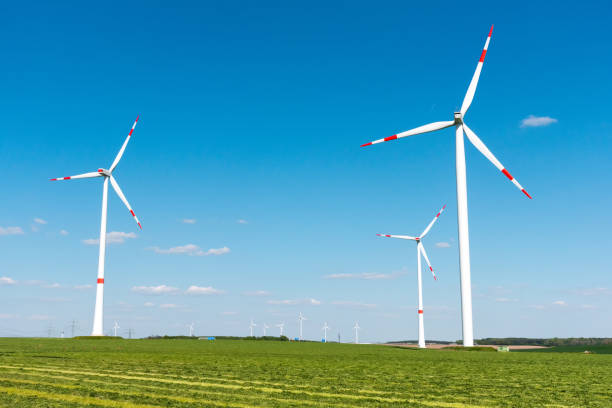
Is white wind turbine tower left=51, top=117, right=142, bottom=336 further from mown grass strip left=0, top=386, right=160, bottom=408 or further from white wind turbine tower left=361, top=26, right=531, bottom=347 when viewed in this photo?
mown grass strip left=0, top=386, right=160, bottom=408

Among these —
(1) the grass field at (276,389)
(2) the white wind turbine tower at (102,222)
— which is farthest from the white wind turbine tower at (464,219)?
(2) the white wind turbine tower at (102,222)

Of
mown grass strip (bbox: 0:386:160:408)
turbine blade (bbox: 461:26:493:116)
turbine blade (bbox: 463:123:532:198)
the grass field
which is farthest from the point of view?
turbine blade (bbox: 461:26:493:116)

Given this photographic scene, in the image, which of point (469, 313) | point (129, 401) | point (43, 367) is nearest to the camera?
point (129, 401)

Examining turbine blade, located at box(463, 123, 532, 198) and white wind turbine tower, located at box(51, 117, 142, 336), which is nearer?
turbine blade, located at box(463, 123, 532, 198)

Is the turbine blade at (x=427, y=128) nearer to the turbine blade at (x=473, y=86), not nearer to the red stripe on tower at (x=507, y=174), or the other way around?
the turbine blade at (x=473, y=86)

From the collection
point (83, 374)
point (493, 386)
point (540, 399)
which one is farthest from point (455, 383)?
point (83, 374)

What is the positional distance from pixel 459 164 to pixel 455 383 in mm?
42476

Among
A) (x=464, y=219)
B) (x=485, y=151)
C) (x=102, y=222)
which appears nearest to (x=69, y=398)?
(x=464, y=219)

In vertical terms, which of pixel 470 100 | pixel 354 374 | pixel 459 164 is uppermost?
pixel 470 100

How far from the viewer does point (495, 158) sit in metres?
57.5

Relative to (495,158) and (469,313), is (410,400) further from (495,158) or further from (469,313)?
(495,158)

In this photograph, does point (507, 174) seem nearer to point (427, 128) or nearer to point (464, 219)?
point (464, 219)

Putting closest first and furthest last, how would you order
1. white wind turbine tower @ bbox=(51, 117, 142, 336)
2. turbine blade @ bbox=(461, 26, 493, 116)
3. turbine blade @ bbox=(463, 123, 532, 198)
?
turbine blade @ bbox=(463, 123, 532, 198), turbine blade @ bbox=(461, 26, 493, 116), white wind turbine tower @ bbox=(51, 117, 142, 336)

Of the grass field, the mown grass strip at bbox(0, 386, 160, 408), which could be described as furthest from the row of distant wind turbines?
the mown grass strip at bbox(0, 386, 160, 408)
